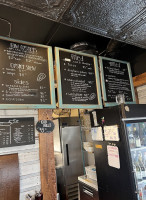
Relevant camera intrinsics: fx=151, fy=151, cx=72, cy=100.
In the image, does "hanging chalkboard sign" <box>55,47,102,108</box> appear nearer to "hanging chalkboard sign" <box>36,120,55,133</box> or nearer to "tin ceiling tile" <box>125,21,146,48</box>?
"hanging chalkboard sign" <box>36,120,55,133</box>

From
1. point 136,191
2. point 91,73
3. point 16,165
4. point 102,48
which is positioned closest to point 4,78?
point 16,165

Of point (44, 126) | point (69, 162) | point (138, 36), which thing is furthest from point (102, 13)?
point (69, 162)

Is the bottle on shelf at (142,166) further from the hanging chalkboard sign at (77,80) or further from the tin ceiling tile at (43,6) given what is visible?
the tin ceiling tile at (43,6)

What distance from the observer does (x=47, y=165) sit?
1947mm

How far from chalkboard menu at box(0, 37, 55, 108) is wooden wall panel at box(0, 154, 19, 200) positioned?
689 millimetres

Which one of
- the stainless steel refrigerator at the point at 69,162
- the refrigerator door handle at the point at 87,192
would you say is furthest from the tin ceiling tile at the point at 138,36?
the stainless steel refrigerator at the point at 69,162

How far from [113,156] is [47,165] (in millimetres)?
951

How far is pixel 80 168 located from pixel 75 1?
4011 millimetres

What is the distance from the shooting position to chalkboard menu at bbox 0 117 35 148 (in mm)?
1862

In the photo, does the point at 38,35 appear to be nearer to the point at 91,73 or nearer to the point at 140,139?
the point at 91,73

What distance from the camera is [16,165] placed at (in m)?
1.83

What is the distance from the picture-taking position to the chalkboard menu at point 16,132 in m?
1.86

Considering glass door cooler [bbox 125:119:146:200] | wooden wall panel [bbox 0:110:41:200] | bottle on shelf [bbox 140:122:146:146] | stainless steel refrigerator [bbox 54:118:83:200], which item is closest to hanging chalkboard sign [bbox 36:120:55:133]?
wooden wall panel [bbox 0:110:41:200]

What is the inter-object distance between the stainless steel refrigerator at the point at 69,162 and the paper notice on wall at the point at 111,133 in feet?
6.70
